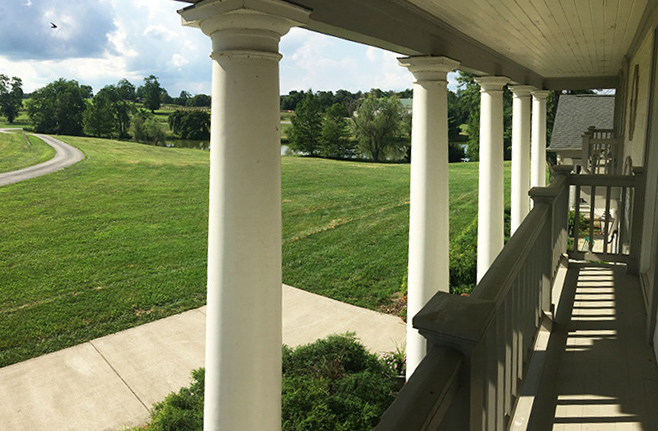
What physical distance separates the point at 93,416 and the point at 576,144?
2524cm

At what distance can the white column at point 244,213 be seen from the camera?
3217 millimetres

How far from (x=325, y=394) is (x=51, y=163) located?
41.7 m

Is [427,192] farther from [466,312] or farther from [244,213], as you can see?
[466,312]

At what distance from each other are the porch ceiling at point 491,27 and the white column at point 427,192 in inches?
15.2

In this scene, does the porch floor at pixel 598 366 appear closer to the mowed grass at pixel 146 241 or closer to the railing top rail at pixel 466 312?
the railing top rail at pixel 466 312

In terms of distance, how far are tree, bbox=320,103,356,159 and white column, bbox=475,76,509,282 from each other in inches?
1923

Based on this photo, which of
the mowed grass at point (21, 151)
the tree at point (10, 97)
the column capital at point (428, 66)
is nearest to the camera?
the column capital at point (428, 66)

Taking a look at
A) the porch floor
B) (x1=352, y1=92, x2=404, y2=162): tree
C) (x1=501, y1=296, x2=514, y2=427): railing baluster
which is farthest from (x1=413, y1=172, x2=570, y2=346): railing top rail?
(x1=352, y1=92, x2=404, y2=162): tree

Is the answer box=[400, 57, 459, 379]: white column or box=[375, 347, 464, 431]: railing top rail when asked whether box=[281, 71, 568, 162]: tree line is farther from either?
box=[375, 347, 464, 431]: railing top rail

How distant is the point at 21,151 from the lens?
44281 millimetres

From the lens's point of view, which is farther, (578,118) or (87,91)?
(87,91)

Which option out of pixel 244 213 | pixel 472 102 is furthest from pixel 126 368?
pixel 472 102

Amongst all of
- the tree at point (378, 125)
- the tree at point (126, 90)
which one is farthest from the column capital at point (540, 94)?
the tree at point (126, 90)

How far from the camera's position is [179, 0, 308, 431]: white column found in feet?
10.6
